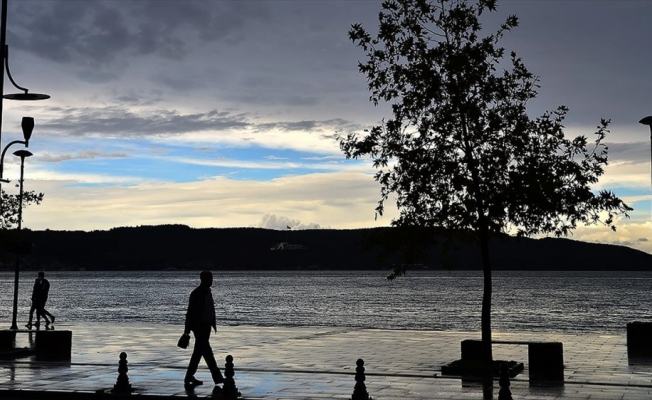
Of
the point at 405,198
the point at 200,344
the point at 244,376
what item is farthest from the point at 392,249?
the point at 200,344

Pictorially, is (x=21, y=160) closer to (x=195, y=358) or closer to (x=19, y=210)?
(x=19, y=210)

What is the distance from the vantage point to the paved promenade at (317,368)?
48.1 ft

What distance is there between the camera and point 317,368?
18.3 metres

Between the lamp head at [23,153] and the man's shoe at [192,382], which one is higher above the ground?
the lamp head at [23,153]

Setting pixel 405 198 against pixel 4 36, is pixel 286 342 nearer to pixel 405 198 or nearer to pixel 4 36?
pixel 405 198

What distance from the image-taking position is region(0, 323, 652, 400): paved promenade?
14.7m

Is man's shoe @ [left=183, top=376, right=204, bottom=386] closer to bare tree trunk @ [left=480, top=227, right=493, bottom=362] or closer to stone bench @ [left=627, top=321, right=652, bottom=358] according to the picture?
bare tree trunk @ [left=480, top=227, right=493, bottom=362]

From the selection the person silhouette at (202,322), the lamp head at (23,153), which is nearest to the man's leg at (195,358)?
the person silhouette at (202,322)

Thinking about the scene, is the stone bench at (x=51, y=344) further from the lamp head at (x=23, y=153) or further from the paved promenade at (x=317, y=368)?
the lamp head at (x=23, y=153)

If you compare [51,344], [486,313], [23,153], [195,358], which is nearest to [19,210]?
[23,153]

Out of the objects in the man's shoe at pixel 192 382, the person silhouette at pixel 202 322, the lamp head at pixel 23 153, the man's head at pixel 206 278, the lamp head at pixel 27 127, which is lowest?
the man's shoe at pixel 192 382

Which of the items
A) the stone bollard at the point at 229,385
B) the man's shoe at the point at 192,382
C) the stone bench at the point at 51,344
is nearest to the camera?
the stone bollard at the point at 229,385

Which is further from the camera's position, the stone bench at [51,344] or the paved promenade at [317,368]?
the stone bench at [51,344]

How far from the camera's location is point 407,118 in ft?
65.3
